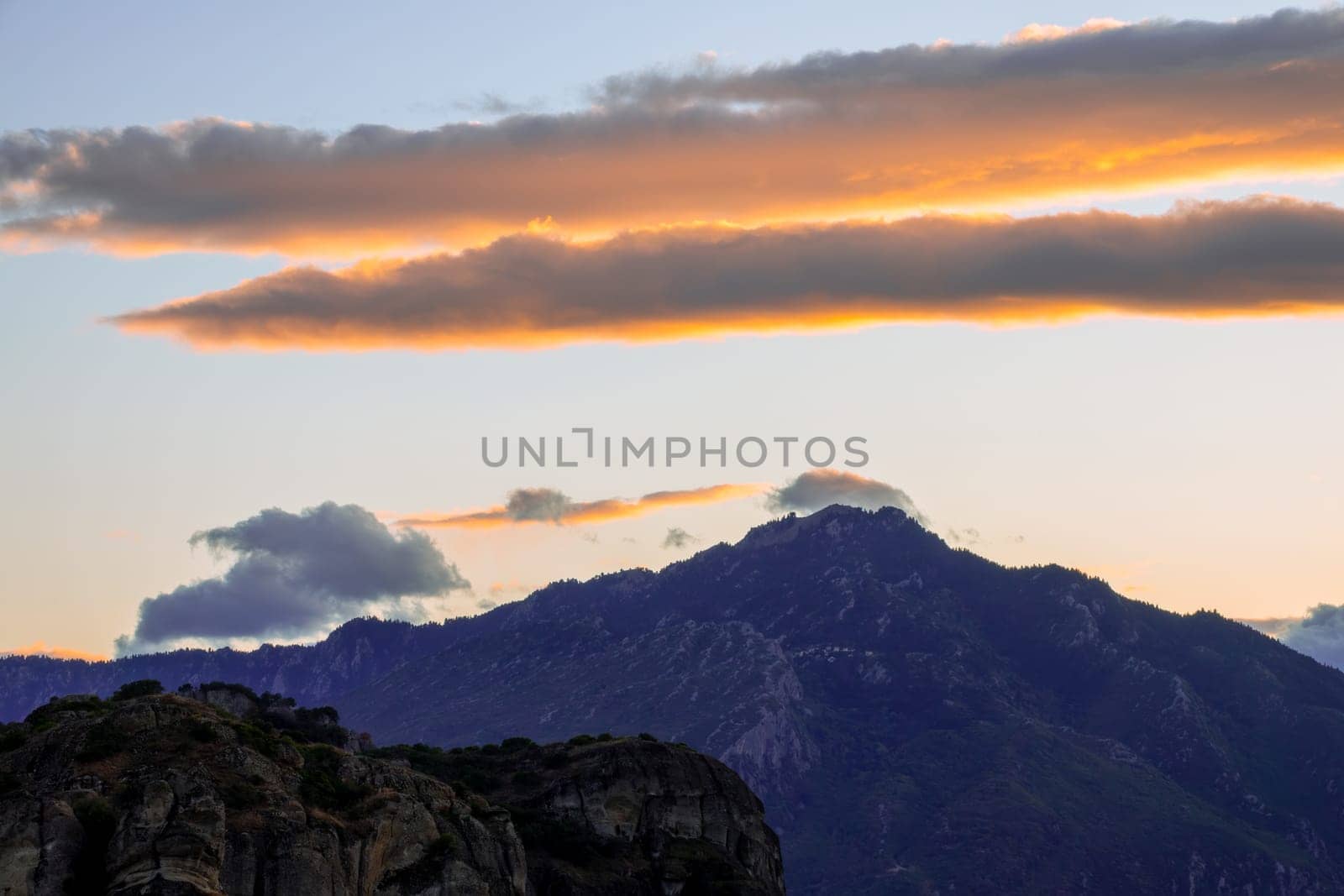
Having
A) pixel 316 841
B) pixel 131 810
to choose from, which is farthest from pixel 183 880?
pixel 316 841

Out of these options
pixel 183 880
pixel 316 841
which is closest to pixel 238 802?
pixel 316 841

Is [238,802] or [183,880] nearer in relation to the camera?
[183,880]

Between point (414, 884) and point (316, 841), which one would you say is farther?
point (414, 884)

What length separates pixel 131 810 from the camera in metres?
164

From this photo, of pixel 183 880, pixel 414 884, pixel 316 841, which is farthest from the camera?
pixel 414 884

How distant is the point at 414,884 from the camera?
191750 mm

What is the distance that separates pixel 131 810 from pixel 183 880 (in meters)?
8.86

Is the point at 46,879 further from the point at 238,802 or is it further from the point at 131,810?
the point at 238,802

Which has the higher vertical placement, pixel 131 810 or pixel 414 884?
pixel 131 810

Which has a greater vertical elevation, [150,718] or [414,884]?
[150,718]

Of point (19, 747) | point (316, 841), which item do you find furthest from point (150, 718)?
point (316, 841)

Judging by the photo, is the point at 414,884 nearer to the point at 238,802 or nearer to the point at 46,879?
the point at 238,802

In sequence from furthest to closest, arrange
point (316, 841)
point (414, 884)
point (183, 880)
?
point (414, 884)
point (316, 841)
point (183, 880)

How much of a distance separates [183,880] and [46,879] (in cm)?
1060
